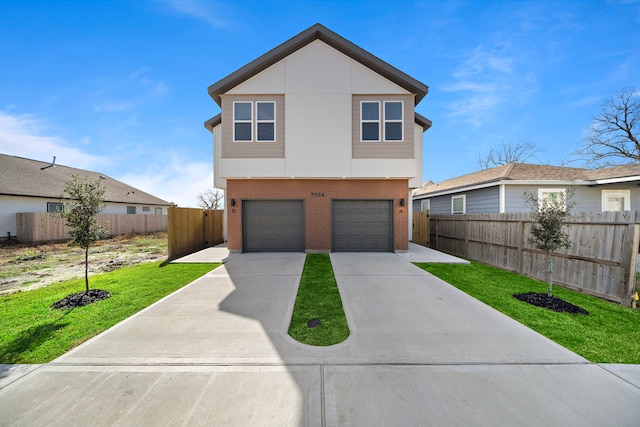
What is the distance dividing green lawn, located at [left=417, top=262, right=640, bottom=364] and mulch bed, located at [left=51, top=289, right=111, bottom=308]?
28.5ft

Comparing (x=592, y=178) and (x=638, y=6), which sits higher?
(x=638, y=6)

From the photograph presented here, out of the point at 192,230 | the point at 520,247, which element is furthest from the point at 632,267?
the point at 192,230

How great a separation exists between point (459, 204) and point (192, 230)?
593 inches

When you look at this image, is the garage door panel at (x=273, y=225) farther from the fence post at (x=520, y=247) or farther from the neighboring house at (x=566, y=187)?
the neighboring house at (x=566, y=187)

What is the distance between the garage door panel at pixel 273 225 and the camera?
11195mm

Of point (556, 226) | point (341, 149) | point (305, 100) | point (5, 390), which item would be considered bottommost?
point (5, 390)

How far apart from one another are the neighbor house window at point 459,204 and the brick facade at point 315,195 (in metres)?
5.93

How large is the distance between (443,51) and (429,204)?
10004 millimetres

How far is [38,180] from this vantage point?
1964cm

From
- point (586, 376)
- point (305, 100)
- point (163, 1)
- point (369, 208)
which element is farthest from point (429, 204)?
point (163, 1)

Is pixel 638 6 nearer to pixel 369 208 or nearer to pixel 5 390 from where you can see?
pixel 369 208

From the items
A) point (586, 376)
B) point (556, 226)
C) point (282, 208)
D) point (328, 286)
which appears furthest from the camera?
point (282, 208)

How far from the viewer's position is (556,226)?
5637mm

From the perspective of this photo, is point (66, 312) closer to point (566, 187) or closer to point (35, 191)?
point (566, 187)
